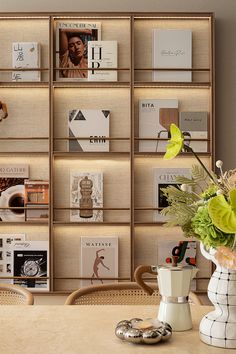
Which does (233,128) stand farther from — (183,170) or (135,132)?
(135,132)

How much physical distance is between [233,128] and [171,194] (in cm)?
190

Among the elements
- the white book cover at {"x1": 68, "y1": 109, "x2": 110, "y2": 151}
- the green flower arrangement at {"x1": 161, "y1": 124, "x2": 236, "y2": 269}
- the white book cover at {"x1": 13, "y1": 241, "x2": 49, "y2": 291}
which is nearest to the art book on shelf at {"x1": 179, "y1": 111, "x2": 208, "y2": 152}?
the white book cover at {"x1": 68, "y1": 109, "x2": 110, "y2": 151}

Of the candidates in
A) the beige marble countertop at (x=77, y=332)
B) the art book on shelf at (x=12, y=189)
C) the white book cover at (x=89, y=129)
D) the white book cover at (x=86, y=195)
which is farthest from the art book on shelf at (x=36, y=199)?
the beige marble countertop at (x=77, y=332)

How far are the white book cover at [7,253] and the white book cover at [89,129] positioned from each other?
0.66m

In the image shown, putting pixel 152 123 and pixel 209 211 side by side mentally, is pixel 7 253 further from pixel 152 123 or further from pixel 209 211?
pixel 209 211

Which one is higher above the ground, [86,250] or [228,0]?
[228,0]

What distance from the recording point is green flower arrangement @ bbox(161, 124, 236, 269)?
1.42 m

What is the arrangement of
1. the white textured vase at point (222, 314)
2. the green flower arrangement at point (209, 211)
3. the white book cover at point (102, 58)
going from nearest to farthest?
the green flower arrangement at point (209, 211), the white textured vase at point (222, 314), the white book cover at point (102, 58)

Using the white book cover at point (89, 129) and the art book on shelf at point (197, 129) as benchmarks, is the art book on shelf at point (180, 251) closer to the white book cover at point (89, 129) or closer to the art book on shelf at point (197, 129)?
the art book on shelf at point (197, 129)

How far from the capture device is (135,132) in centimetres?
338

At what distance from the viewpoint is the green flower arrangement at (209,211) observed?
1.42m

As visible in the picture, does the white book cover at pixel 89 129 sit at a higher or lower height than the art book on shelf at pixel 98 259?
higher

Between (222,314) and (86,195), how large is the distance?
1882 millimetres

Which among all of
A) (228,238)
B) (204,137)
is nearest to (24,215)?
(204,137)
